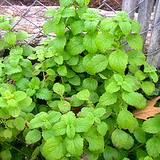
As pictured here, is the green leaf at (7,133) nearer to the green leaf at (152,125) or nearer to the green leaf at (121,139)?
the green leaf at (121,139)

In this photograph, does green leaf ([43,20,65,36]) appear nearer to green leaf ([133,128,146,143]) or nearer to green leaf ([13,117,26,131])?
green leaf ([13,117,26,131])

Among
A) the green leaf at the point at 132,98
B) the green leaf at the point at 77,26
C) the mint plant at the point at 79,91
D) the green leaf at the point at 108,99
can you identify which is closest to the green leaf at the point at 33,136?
the mint plant at the point at 79,91

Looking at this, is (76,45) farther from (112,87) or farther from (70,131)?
(70,131)

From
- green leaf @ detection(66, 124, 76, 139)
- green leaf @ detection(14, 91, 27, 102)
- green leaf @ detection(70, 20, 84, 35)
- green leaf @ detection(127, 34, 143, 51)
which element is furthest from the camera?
green leaf @ detection(70, 20, 84, 35)

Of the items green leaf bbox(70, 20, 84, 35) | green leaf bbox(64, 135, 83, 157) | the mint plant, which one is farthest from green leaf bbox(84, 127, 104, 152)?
green leaf bbox(70, 20, 84, 35)

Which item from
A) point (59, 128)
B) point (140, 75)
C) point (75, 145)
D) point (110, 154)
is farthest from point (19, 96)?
point (140, 75)

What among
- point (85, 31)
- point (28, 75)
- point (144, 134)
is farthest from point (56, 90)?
point (144, 134)
